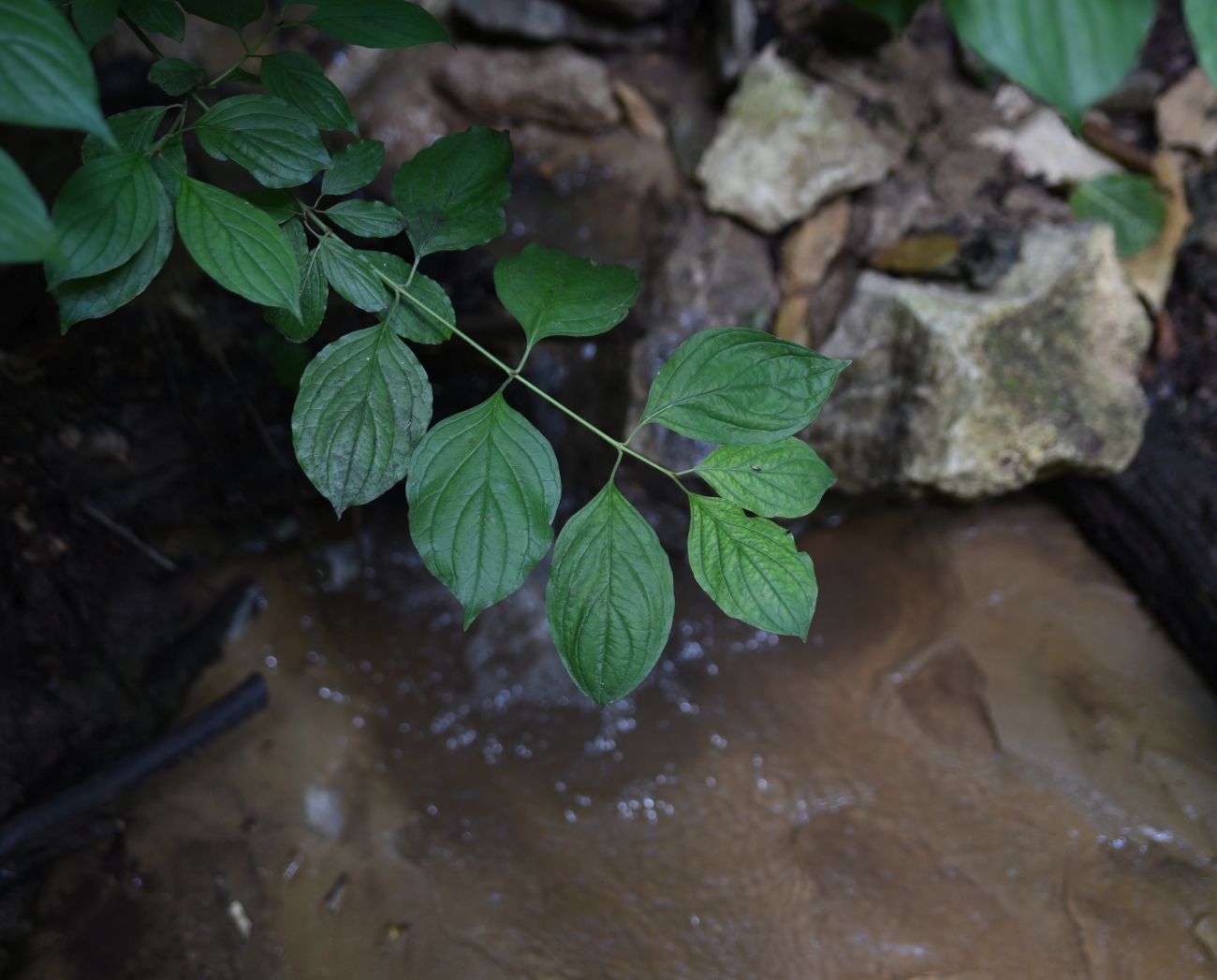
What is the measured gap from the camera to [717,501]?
3.45 feet

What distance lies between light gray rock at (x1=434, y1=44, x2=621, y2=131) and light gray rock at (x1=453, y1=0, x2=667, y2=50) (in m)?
0.07

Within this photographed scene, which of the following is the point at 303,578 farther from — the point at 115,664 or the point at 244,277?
the point at 244,277

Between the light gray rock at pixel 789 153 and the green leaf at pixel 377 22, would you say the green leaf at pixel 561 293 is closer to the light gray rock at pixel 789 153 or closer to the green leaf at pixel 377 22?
the green leaf at pixel 377 22

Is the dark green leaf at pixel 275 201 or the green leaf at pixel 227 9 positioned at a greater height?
the green leaf at pixel 227 9

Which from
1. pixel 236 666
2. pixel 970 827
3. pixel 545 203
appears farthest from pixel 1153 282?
pixel 236 666

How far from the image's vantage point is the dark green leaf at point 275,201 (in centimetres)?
109

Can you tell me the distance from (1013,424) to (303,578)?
217 centimetres

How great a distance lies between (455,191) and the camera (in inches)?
45.7

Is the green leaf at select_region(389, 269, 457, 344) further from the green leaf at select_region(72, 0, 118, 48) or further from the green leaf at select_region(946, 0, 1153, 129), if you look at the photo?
the green leaf at select_region(946, 0, 1153, 129)

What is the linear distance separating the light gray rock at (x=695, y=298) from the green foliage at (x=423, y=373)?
1.48 m

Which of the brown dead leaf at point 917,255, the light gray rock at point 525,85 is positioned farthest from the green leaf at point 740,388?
the light gray rock at point 525,85

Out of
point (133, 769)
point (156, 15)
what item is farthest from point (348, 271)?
point (133, 769)

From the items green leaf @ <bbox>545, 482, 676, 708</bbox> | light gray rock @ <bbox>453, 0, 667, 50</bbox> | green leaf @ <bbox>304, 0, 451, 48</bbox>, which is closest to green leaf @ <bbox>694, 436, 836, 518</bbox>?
green leaf @ <bbox>545, 482, 676, 708</bbox>

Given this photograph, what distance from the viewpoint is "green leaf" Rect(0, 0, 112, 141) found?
2.47ft
